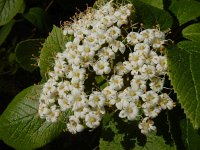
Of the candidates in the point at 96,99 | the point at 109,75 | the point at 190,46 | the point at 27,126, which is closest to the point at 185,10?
the point at 190,46

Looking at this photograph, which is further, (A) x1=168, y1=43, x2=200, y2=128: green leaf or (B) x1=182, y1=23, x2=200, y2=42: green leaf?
(B) x1=182, y1=23, x2=200, y2=42: green leaf

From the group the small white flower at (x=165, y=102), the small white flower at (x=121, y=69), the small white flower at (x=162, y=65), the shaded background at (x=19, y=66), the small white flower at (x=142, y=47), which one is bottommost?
the shaded background at (x=19, y=66)

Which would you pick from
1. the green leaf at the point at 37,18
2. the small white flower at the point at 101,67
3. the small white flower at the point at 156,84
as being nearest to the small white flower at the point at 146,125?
the small white flower at the point at 156,84

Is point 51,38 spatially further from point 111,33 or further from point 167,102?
point 167,102

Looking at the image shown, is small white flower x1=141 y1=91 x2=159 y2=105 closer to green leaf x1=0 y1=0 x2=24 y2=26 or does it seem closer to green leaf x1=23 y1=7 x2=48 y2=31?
green leaf x1=0 y1=0 x2=24 y2=26

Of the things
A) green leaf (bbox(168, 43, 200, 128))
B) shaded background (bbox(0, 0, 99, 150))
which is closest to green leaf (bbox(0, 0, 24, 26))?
shaded background (bbox(0, 0, 99, 150))

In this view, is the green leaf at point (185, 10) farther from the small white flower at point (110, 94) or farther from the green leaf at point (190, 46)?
the small white flower at point (110, 94)
